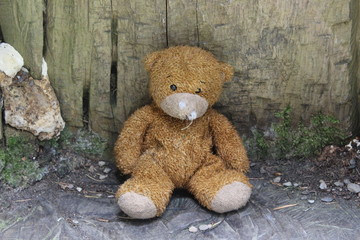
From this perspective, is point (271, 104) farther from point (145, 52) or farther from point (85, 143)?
point (85, 143)

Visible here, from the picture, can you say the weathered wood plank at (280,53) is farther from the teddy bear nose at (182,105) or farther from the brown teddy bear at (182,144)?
the teddy bear nose at (182,105)

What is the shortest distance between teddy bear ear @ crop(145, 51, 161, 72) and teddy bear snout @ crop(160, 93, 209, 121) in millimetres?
213

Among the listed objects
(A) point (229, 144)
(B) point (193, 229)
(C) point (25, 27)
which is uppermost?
(C) point (25, 27)

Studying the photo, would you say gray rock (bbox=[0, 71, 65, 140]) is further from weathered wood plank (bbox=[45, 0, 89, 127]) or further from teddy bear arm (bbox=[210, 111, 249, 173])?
teddy bear arm (bbox=[210, 111, 249, 173])

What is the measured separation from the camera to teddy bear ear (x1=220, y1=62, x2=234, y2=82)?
307cm

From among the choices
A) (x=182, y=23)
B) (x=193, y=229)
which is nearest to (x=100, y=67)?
(x=182, y=23)

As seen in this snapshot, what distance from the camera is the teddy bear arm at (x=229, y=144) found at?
125 inches

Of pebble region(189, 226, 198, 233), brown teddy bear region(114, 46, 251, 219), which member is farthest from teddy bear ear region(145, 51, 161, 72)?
pebble region(189, 226, 198, 233)

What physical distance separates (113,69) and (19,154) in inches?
27.5

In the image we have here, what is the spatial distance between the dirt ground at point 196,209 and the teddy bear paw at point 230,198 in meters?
0.06

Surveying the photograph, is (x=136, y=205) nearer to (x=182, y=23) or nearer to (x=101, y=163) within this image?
(x=101, y=163)

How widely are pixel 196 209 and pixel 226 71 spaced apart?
28.9 inches

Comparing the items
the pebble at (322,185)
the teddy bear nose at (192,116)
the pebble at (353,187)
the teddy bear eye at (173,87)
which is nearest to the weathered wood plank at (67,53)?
the teddy bear eye at (173,87)

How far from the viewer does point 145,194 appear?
9.48ft
